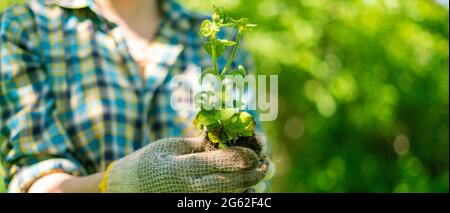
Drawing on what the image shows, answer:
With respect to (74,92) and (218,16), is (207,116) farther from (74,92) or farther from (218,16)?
(74,92)

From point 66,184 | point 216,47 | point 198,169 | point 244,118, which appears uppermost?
point 216,47

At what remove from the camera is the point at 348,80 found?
361cm

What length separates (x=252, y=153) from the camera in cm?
143

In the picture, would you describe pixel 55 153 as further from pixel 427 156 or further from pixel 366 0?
pixel 427 156

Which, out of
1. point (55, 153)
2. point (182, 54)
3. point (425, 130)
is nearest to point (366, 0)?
point (425, 130)

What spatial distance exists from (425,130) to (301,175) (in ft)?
2.44

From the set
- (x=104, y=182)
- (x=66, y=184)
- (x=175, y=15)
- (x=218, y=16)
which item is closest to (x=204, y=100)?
(x=218, y=16)

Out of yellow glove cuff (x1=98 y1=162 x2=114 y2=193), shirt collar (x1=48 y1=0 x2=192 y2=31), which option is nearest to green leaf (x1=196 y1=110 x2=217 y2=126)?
yellow glove cuff (x1=98 y1=162 x2=114 y2=193)

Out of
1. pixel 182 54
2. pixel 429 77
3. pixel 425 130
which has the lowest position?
pixel 425 130

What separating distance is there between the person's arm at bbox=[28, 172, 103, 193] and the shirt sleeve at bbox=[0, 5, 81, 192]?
0.8 inches

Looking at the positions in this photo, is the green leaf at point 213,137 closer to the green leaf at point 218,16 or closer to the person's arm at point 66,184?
the green leaf at point 218,16

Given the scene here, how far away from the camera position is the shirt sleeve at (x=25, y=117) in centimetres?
180

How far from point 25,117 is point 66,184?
0.20 metres

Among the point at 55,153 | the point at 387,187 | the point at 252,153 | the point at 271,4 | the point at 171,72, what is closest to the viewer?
the point at 252,153
